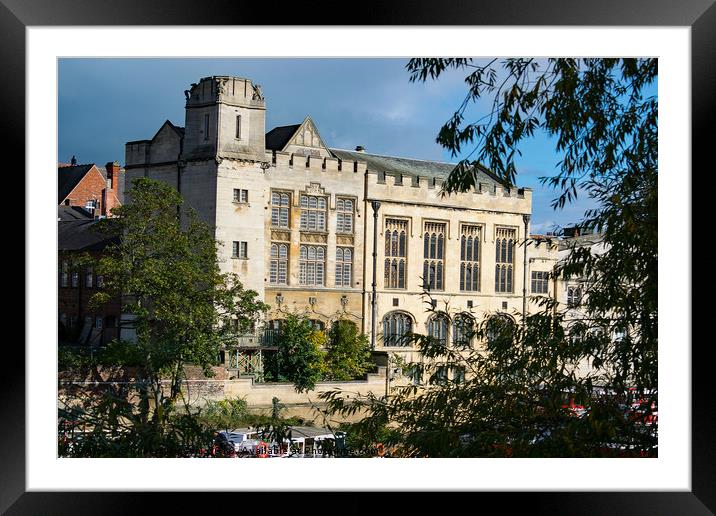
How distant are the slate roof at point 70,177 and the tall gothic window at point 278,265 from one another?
5.68m

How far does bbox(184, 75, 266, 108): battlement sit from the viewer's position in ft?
49.1

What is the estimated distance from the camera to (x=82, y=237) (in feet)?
47.2

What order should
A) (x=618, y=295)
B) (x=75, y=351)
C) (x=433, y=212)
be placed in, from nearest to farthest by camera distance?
1. (x=618, y=295)
2. (x=75, y=351)
3. (x=433, y=212)

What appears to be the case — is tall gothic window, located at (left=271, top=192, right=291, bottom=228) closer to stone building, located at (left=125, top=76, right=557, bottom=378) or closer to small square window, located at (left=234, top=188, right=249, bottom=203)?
stone building, located at (left=125, top=76, right=557, bottom=378)

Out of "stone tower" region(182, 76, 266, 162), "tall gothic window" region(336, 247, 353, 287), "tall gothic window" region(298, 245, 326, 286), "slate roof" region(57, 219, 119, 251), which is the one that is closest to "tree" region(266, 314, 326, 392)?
"tall gothic window" region(298, 245, 326, 286)

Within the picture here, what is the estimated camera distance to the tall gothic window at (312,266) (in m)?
16.5

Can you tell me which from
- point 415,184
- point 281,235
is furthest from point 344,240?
point 415,184

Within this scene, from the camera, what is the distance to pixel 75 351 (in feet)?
40.3

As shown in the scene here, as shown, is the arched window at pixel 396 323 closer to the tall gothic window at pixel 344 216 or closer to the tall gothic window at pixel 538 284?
the tall gothic window at pixel 344 216

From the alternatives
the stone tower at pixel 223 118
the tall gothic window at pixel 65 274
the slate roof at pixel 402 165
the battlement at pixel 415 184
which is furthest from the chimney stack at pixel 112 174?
the tall gothic window at pixel 65 274

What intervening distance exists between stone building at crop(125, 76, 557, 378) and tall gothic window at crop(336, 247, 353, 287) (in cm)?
2
